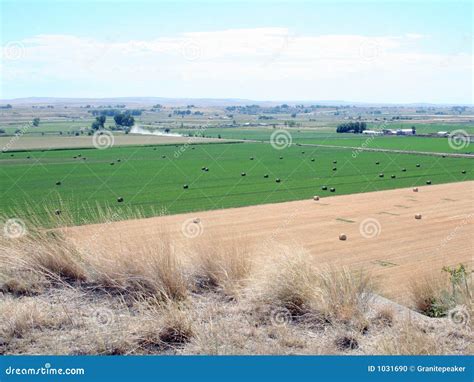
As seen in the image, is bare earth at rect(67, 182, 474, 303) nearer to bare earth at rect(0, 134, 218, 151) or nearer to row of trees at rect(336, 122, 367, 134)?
bare earth at rect(0, 134, 218, 151)

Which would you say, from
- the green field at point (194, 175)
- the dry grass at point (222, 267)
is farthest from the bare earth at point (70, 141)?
the dry grass at point (222, 267)

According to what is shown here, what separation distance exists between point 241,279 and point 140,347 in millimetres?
2105

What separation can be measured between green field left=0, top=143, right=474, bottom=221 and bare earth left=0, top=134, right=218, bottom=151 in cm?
343

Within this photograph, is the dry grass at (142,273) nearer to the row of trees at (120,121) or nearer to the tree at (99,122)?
the tree at (99,122)

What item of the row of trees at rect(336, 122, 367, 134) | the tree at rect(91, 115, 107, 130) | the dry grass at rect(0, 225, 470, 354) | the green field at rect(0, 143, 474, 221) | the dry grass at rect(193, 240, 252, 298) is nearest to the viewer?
the dry grass at rect(0, 225, 470, 354)

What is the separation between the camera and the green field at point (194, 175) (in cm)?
3325

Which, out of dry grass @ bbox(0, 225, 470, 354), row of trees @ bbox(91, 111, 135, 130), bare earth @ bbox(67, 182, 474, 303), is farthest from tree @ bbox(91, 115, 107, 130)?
dry grass @ bbox(0, 225, 470, 354)

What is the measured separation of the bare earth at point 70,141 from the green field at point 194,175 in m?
3.43

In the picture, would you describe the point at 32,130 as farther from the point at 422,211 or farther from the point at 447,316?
the point at 447,316

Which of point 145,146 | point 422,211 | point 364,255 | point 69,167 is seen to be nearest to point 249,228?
point 364,255

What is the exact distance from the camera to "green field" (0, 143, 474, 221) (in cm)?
3325

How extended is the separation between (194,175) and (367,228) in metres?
21.8

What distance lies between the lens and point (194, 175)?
44.7 meters

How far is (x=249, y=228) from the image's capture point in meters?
24.7
